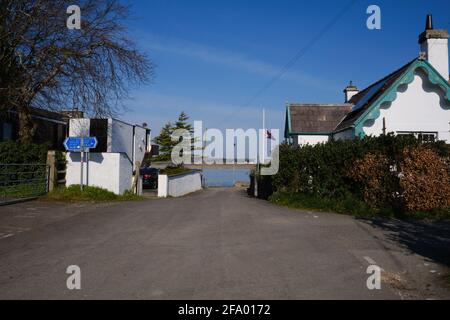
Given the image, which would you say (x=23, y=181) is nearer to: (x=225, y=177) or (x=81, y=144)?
(x=81, y=144)

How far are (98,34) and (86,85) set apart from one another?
2.40 meters

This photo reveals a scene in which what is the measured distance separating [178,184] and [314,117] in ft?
Answer: 34.8

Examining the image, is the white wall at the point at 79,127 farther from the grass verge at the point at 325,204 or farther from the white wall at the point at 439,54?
the white wall at the point at 439,54

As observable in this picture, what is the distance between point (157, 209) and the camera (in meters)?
13.9

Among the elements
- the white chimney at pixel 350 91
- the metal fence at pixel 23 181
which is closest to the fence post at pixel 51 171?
the metal fence at pixel 23 181

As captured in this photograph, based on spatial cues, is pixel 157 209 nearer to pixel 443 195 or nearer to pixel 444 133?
pixel 443 195

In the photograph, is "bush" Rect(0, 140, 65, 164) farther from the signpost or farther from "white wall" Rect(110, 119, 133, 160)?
"white wall" Rect(110, 119, 133, 160)

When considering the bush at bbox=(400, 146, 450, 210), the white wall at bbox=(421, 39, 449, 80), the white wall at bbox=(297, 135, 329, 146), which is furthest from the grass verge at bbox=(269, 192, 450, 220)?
the white wall at bbox=(421, 39, 449, 80)

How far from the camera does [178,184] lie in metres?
27.5

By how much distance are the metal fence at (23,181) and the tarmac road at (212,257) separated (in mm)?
3819

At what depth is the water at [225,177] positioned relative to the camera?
5737cm

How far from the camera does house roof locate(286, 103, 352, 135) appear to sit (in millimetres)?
21406
